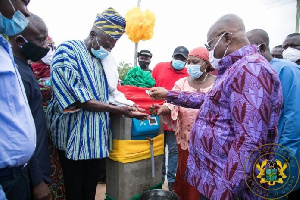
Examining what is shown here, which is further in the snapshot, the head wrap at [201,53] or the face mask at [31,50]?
the head wrap at [201,53]

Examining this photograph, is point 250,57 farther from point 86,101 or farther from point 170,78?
point 170,78

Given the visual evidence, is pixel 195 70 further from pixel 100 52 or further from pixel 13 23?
pixel 13 23

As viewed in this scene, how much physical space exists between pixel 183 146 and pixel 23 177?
6.66ft

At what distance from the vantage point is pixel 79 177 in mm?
2242

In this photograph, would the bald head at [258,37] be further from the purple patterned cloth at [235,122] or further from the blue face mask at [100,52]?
the blue face mask at [100,52]

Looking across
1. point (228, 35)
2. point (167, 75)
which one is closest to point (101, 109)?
point (228, 35)

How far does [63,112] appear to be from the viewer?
204 centimetres

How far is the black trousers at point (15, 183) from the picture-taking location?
3.81 ft

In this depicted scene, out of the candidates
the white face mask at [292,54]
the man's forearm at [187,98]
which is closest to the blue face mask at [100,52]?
the man's forearm at [187,98]

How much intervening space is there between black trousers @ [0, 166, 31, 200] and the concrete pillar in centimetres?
117

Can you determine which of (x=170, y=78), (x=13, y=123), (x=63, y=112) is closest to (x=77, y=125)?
(x=63, y=112)

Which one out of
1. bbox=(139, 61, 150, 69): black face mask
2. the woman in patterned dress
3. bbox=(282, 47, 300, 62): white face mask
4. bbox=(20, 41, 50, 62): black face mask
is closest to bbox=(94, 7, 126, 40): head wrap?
bbox=(20, 41, 50, 62): black face mask

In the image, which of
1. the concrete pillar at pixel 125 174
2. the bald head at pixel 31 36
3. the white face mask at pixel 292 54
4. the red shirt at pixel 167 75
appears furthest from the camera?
the red shirt at pixel 167 75

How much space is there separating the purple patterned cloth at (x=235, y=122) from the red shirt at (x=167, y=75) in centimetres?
246
